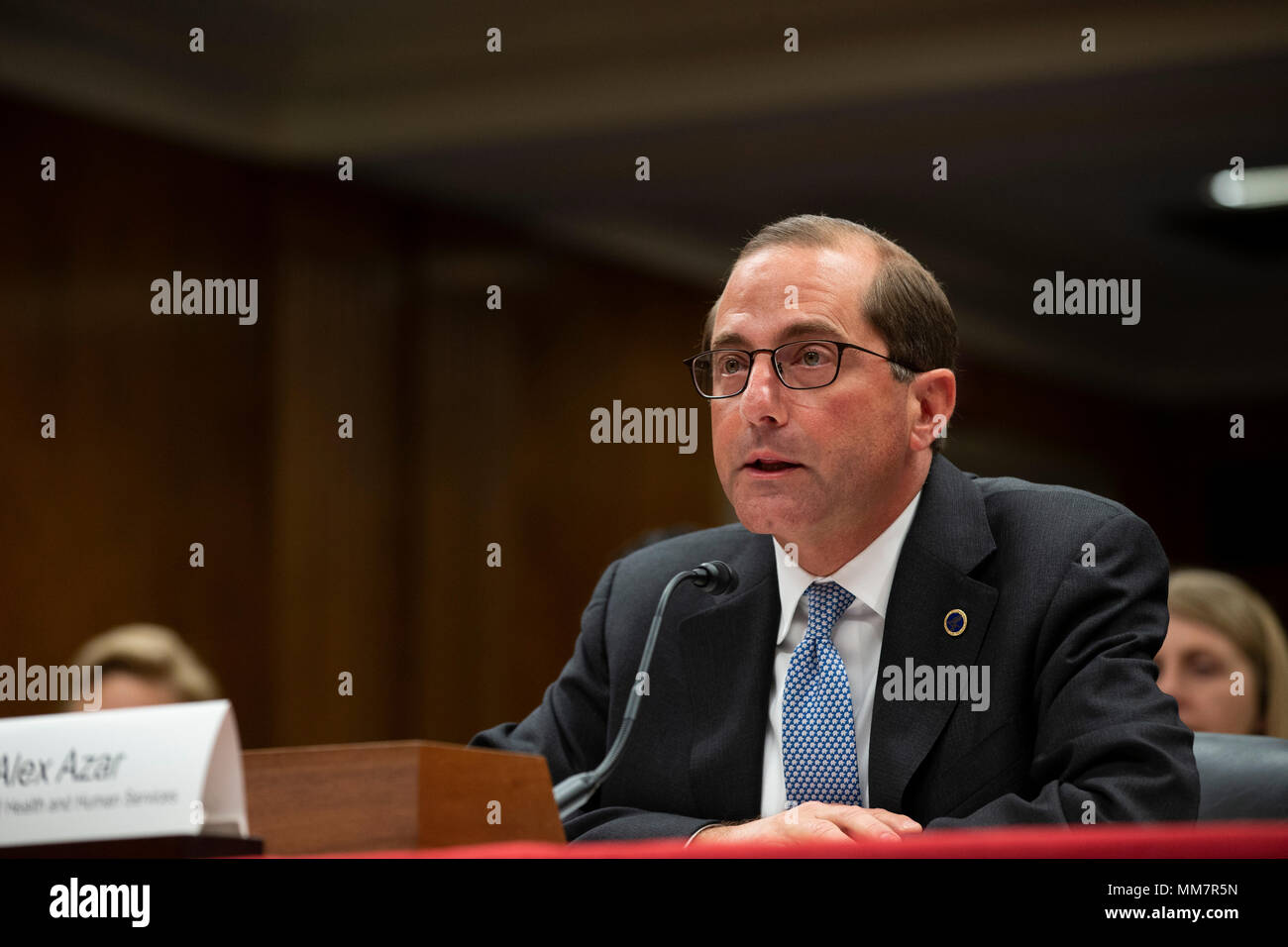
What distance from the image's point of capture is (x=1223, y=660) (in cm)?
313

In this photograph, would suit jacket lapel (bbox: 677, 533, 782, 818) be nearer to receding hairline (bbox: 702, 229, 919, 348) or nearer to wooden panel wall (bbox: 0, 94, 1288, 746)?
receding hairline (bbox: 702, 229, 919, 348)

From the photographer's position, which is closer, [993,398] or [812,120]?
[812,120]

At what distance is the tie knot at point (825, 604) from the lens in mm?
2234

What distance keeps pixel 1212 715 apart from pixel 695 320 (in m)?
3.92

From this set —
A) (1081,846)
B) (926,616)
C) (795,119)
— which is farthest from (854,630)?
(795,119)

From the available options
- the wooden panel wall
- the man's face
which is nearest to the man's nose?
the man's face

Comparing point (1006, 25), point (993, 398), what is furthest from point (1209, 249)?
point (1006, 25)

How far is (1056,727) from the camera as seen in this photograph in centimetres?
198

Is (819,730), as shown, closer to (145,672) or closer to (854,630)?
(854,630)

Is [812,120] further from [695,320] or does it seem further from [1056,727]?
[1056,727]

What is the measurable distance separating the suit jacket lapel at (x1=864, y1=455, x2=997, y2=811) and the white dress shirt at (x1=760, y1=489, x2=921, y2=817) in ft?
0.10

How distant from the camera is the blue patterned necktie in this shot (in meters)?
2.12

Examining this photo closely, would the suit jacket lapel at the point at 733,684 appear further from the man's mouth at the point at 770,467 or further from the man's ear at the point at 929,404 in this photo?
the man's ear at the point at 929,404

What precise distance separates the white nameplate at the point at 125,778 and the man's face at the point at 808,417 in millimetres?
1035
